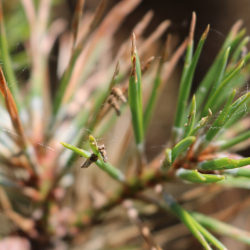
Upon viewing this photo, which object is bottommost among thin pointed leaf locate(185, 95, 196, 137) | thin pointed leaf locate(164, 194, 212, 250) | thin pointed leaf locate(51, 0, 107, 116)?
thin pointed leaf locate(164, 194, 212, 250)

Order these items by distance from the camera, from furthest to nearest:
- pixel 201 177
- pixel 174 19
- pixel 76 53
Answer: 1. pixel 174 19
2. pixel 76 53
3. pixel 201 177

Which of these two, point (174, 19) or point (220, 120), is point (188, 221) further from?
point (174, 19)

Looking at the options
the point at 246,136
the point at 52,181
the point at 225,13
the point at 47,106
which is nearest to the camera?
the point at 246,136

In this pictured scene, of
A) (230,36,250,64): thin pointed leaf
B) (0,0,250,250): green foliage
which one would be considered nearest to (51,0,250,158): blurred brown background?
(0,0,250,250): green foliage

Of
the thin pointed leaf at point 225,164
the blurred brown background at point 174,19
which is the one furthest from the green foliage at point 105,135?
the blurred brown background at point 174,19

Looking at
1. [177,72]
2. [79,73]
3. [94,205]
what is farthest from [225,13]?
[94,205]

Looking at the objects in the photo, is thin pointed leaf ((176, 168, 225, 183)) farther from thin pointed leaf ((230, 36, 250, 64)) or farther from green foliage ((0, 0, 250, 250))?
thin pointed leaf ((230, 36, 250, 64))

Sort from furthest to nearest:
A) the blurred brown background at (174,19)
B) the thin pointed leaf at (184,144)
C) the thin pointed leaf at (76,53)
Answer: the blurred brown background at (174,19), the thin pointed leaf at (76,53), the thin pointed leaf at (184,144)

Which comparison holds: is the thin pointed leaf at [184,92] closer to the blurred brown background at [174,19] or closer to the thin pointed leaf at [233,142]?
the thin pointed leaf at [233,142]

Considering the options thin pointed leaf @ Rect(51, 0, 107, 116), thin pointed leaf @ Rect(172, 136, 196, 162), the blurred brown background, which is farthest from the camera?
the blurred brown background

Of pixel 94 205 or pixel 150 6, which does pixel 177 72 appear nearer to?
pixel 150 6

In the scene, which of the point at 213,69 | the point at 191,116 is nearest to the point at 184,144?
the point at 191,116
